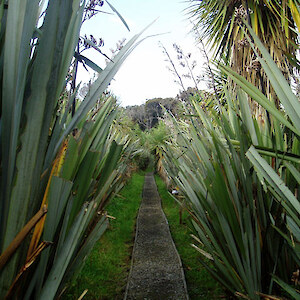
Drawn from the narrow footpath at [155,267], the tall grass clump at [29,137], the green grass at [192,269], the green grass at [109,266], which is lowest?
the green grass at [109,266]

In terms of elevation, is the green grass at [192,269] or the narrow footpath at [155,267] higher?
the green grass at [192,269]

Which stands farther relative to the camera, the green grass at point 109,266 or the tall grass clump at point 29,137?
the green grass at point 109,266

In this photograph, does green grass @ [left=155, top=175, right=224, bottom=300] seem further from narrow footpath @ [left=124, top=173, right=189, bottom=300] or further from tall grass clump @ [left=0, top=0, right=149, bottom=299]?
tall grass clump @ [left=0, top=0, right=149, bottom=299]

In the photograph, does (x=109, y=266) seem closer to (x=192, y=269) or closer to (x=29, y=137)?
(x=192, y=269)

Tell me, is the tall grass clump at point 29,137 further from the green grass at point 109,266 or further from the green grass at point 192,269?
the green grass at point 109,266

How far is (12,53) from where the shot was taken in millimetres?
563

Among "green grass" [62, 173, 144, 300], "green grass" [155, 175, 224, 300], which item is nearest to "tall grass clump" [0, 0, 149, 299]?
"green grass" [155, 175, 224, 300]

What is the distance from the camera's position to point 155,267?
3.62m

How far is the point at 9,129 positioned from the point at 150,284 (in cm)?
302

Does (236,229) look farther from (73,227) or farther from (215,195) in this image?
(73,227)

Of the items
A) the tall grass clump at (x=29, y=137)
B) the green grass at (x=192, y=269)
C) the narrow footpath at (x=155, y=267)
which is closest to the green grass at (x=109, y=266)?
the narrow footpath at (x=155, y=267)

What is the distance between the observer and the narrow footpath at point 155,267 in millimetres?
2939

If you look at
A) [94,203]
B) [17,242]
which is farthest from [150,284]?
[17,242]

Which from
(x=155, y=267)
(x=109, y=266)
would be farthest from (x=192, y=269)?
(x=109, y=266)
